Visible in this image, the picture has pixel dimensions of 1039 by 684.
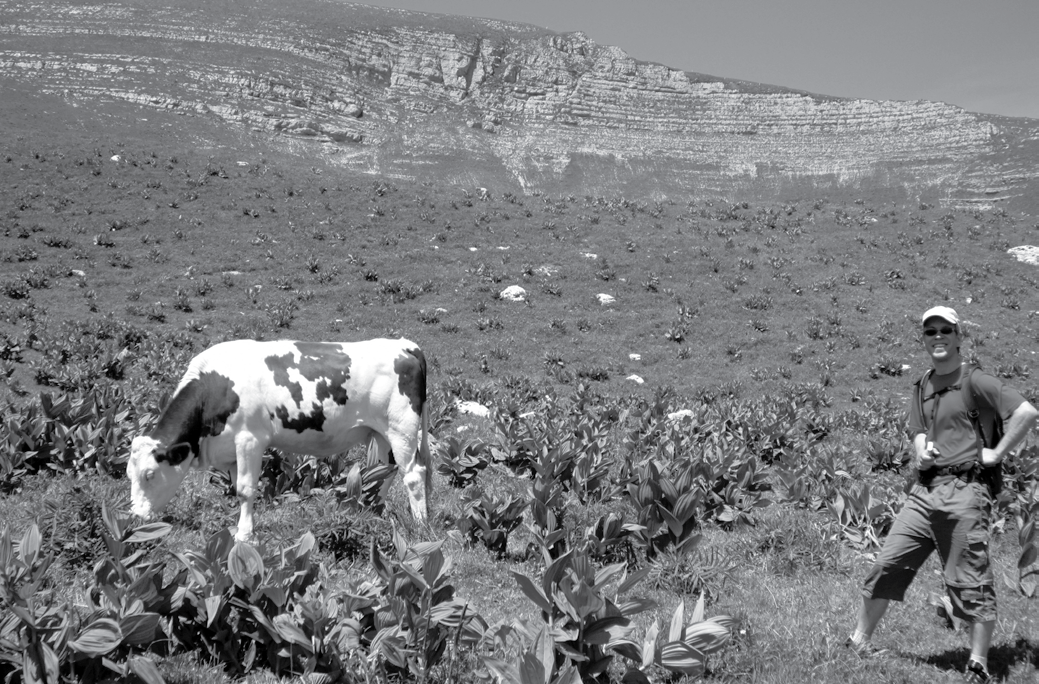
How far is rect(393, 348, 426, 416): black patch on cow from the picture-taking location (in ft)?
25.8

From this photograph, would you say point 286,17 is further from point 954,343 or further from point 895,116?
point 954,343

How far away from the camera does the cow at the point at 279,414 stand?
680 cm

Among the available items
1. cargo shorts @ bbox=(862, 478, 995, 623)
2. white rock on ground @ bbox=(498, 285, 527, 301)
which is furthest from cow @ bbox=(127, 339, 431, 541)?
white rock on ground @ bbox=(498, 285, 527, 301)

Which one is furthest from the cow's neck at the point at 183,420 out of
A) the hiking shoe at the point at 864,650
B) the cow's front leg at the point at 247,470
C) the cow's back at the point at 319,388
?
the hiking shoe at the point at 864,650

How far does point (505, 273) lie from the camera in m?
23.4

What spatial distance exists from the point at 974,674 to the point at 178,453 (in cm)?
687

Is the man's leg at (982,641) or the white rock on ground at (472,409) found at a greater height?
the man's leg at (982,641)

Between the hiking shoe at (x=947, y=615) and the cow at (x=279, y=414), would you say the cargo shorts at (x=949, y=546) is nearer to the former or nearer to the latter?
the hiking shoe at (x=947, y=615)

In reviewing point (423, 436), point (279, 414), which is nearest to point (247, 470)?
point (279, 414)

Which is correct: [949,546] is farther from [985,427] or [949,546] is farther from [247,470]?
[247,470]

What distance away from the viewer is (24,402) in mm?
12023

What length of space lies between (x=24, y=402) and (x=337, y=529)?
896cm

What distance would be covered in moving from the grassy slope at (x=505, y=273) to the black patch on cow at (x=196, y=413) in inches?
37.4

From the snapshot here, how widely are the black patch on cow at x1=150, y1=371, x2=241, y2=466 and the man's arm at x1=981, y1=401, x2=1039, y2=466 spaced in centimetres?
658
